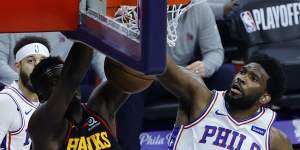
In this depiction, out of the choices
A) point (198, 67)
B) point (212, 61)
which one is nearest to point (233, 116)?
point (198, 67)

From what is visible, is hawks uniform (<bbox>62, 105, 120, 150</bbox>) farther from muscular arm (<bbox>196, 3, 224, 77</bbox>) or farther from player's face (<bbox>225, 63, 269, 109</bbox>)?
muscular arm (<bbox>196, 3, 224, 77</bbox>)

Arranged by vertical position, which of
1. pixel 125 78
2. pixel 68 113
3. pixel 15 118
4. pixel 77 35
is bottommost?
pixel 15 118

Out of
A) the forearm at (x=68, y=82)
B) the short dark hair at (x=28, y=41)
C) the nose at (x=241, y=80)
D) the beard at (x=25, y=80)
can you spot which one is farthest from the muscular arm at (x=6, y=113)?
the nose at (x=241, y=80)

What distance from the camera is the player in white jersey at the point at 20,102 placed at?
4.42 m

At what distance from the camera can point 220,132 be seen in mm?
3963

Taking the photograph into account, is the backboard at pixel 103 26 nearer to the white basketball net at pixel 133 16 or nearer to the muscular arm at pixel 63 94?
the white basketball net at pixel 133 16

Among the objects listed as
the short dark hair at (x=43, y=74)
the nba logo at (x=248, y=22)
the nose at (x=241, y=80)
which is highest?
the short dark hair at (x=43, y=74)

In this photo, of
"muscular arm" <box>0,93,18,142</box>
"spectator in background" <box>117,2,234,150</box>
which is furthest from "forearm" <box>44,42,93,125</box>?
"spectator in background" <box>117,2,234,150</box>

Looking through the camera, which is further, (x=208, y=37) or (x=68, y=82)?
(x=208, y=37)

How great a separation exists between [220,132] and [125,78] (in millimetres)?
1232

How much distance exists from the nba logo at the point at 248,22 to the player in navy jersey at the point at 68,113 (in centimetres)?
246

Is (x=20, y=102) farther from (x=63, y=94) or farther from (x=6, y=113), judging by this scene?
(x=63, y=94)

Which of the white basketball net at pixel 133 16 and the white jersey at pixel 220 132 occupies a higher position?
the white basketball net at pixel 133 16

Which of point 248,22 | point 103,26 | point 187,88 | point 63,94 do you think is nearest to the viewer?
point 103,26
